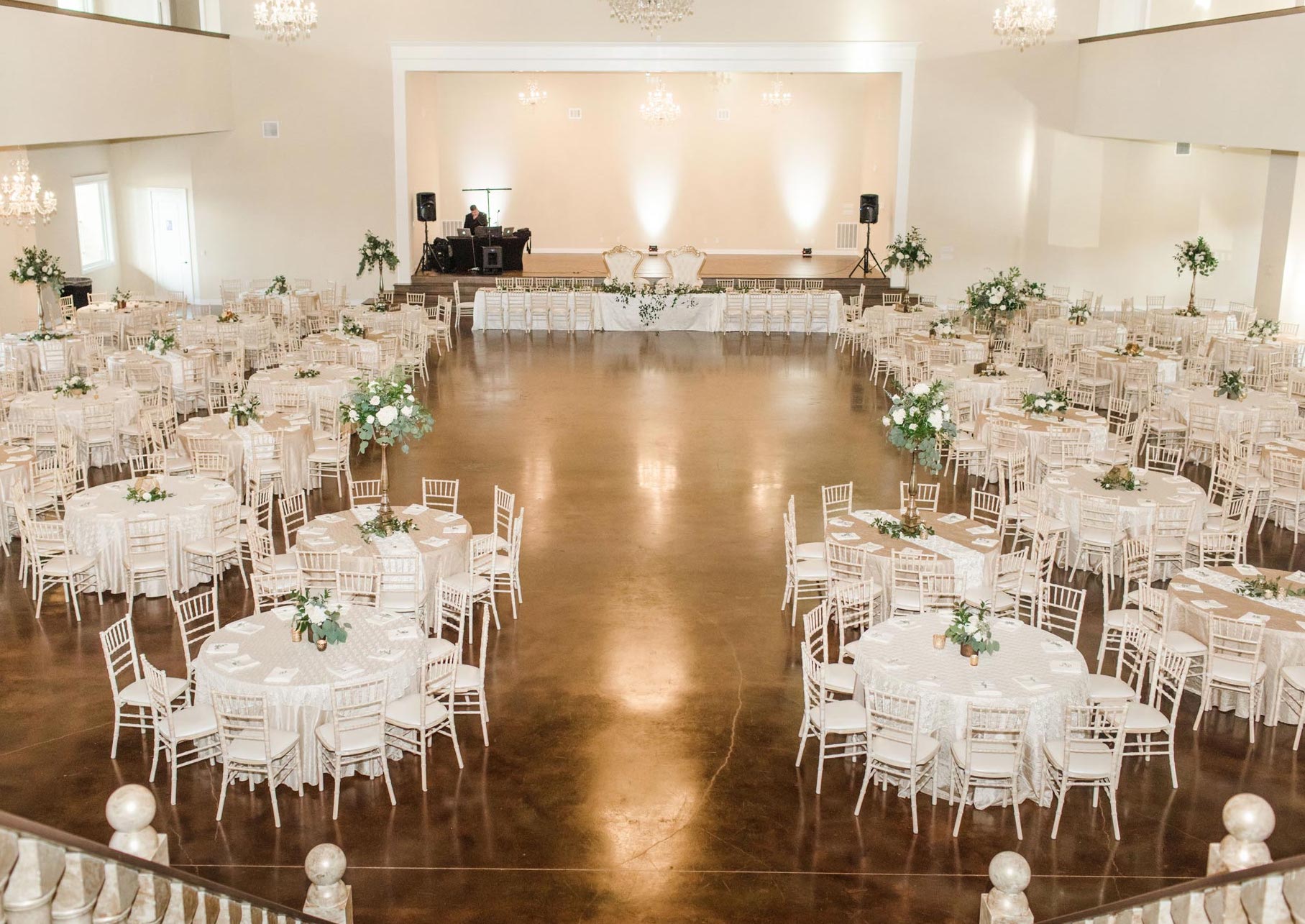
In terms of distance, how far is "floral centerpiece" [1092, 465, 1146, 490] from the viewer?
1111 centimetres

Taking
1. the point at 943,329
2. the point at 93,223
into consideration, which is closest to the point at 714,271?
the point at 943,329

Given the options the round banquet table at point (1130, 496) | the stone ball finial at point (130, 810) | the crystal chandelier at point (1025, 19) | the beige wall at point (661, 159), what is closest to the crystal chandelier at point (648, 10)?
the crystal chandelier at point (1025, 19)

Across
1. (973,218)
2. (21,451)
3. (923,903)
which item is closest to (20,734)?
(21,451)

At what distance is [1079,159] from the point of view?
81.5 feet

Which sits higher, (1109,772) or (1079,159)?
(1079,159)

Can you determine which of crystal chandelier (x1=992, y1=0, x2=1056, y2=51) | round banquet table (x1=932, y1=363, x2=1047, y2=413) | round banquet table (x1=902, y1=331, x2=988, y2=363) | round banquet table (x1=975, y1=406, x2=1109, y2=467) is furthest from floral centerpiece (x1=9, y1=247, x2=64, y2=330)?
crystal chandelier (x1=992, y1=0, x2=1056, y2=51)

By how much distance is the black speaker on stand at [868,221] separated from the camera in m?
24.6

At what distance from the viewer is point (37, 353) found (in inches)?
654

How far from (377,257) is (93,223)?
21.8 feet

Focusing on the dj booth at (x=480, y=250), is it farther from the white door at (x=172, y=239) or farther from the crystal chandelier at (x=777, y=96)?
the crystal chandelier at (x=777, y=96)

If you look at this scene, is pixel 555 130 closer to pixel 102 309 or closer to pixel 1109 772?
pixel 102 309

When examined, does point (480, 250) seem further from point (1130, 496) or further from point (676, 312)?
point (1130, 496)

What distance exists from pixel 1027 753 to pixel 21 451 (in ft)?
32.2

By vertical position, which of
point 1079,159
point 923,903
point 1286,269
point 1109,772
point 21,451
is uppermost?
point 1079,159
